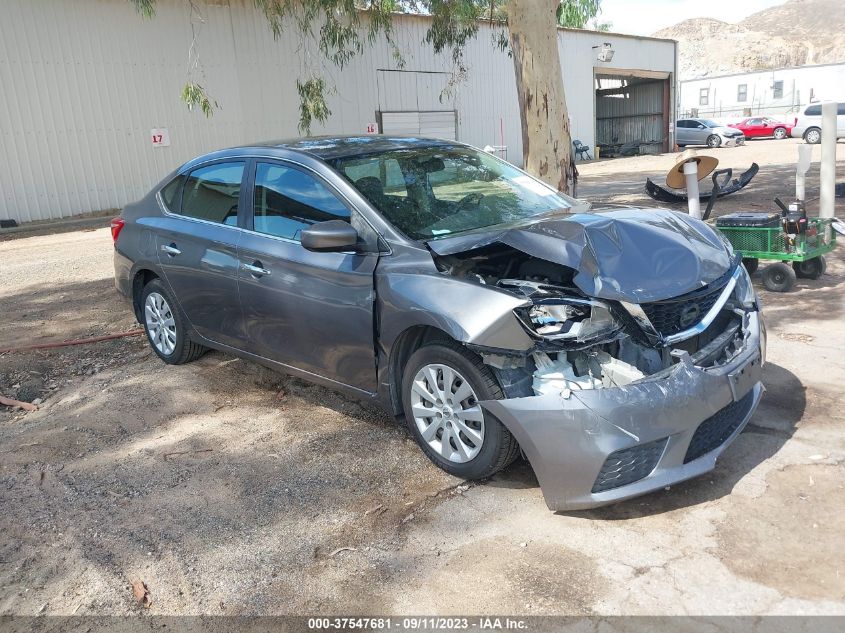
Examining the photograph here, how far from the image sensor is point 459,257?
3.86 meters

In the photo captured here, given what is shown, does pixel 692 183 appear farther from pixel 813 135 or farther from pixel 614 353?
pixel 813 135

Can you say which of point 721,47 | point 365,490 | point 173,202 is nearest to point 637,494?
point 365,490

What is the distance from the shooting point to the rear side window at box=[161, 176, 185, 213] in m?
5.54

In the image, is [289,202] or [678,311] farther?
[289,202]

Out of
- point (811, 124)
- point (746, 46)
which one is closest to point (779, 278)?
point (811, 124)

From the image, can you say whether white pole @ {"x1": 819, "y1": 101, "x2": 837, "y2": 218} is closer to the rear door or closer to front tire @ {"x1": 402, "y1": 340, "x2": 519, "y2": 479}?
front tire @ {"x1": 402, "y1": 340, "x2": 519, "y2": 479}

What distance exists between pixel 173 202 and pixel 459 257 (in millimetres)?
2771

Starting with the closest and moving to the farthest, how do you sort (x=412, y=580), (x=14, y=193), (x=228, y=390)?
(x=412, y=580), (x=228, y=390), (x=14, y=193)

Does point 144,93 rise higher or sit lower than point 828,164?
higher

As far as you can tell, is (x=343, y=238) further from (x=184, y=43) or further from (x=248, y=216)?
(x=184, y=43)

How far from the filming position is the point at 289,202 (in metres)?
4.54

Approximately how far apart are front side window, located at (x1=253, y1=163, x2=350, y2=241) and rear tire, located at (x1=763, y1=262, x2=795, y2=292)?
4860mm

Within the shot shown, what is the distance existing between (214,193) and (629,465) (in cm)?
346

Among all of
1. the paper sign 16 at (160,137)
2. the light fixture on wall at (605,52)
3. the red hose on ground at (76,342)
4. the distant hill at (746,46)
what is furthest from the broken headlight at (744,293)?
the distant hill at (746,46)
